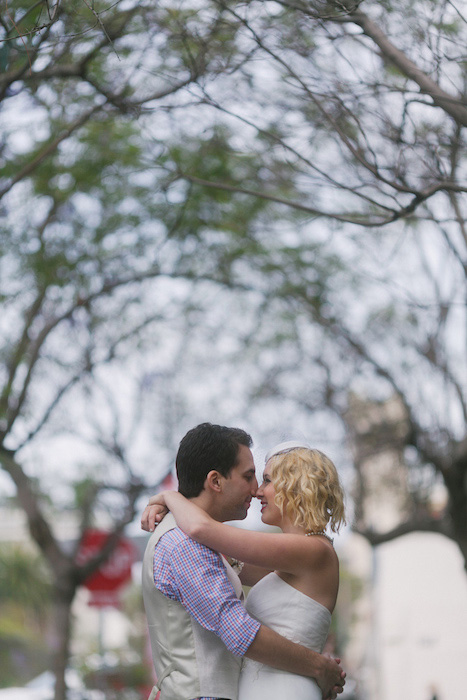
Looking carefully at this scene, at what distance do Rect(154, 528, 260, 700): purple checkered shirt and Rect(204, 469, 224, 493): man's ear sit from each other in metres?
0.20

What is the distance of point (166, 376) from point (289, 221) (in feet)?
12.8

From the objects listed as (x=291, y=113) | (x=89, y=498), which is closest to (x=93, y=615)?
(x=89, y=498)

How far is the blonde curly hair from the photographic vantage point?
308 centimetres

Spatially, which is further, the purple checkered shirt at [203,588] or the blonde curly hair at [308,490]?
the blonde curly hair at [308,490]

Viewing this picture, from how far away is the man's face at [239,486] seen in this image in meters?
3.12

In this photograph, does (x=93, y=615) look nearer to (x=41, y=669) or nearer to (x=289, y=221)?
(x=41, y=669)

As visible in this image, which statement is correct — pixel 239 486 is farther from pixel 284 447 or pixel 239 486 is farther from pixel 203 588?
pixel 203 588

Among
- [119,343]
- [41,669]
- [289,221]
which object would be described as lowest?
[41,669]

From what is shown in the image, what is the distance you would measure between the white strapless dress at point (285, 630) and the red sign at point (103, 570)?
35.8 feet

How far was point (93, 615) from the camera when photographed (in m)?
61.6

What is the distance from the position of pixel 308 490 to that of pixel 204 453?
1.25ft

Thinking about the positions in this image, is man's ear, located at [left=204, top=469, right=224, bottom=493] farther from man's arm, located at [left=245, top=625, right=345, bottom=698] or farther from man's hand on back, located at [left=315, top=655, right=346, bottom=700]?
man's hand on back, located at [left=315, top=655, right=346, bottom=700]

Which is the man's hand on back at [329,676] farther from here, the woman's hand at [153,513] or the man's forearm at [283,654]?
the woman's hand at [153,513]

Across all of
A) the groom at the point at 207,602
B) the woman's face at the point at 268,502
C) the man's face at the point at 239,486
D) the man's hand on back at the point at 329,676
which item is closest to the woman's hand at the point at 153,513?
the groom at the point at 207,602
